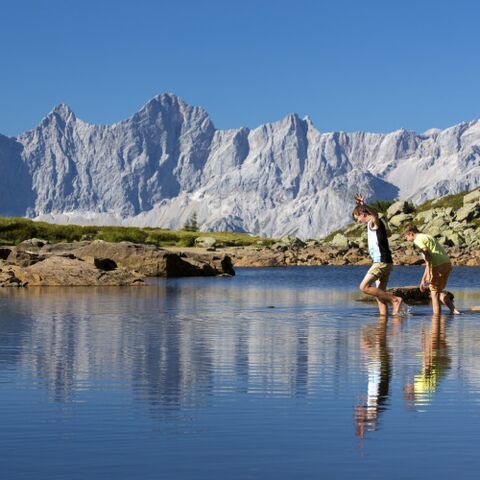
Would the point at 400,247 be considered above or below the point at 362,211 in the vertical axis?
above

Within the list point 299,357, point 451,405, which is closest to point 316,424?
point 451,405

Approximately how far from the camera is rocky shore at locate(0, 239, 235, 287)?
51094mm

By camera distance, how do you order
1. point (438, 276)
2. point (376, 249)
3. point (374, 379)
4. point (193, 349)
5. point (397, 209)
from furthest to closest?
point (397, 209) < point (438, 276) < point (376, 249) < point (193, 349) < point (374, 379)

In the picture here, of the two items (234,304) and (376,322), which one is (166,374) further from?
(234,304)

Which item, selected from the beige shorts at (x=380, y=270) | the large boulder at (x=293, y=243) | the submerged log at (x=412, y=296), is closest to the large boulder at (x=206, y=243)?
the large boulder at (x=293, y=243)

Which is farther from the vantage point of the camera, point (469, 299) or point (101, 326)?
point (469, 299)

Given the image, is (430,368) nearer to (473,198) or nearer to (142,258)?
(142,258)

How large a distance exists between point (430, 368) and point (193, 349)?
16.3 feet

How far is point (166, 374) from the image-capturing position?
1513 centimetres

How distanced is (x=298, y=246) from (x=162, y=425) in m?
148

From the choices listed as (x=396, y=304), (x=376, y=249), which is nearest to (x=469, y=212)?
(x=396, y=304)

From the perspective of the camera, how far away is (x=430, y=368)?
15531 mm

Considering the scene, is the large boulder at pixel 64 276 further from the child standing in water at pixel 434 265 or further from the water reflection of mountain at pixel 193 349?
the child standing in water at pixel 434 265

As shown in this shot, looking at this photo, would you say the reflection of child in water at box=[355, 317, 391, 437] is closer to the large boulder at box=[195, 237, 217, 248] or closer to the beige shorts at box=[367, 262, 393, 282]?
the beige shorts at box=[367, 262, 393, 282]
